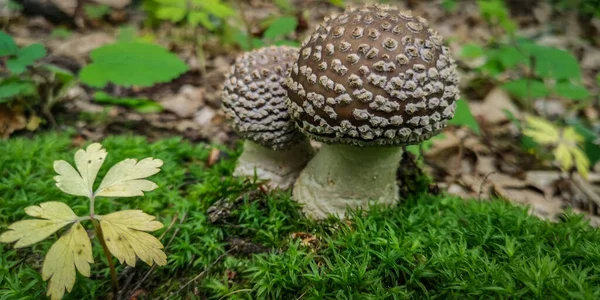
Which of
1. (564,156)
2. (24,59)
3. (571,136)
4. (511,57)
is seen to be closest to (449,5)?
(511,57)

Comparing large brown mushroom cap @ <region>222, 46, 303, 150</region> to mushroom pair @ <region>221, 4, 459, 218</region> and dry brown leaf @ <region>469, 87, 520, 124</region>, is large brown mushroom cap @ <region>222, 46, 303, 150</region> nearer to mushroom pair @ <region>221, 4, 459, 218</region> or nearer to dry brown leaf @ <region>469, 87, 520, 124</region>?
mushroom pair @ <region>221, 4, 459, 218</region>

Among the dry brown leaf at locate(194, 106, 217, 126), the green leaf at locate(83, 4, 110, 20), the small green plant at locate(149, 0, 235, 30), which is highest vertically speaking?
the small green plant at locate(149, 0, 235, 30)

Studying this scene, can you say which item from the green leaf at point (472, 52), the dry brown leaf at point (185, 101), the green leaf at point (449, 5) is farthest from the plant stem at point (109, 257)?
the green leaf at point (449, 5)

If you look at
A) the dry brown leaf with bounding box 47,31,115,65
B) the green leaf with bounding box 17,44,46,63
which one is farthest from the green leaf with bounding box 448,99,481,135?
the dry brown leaf with bounding box 47,31,115,65

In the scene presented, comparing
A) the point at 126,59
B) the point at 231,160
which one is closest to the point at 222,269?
the point at 231,160

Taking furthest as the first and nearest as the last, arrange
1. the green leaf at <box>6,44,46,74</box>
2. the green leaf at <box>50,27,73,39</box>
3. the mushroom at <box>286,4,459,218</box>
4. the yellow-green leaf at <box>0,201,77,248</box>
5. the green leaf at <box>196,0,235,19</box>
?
the green leaf at <box>50,27,73,39</box> < the green leaf at <box>196,0,235,19</box> < the green leaf at <box>6,44,46,74</box> < the mushroom at <box>286,4,459,218</box> < the yellow-green leaf at <box>0,201,77,248</box>

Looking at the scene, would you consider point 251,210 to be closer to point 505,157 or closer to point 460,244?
point 460,244

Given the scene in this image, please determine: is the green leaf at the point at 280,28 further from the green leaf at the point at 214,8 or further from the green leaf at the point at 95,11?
the green leaf at the point at 95,11
